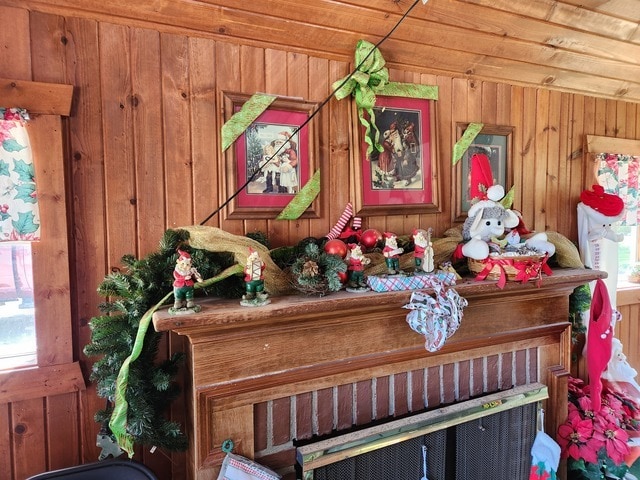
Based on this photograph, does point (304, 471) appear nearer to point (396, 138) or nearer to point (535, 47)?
point (396, 138)

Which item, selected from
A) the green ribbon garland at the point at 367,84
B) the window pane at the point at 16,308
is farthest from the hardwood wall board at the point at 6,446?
the green ribbon garland at the point at 367,84

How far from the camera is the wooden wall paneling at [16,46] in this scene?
1056 millimetres

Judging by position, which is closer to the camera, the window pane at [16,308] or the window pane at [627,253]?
the window pane at [16,308]

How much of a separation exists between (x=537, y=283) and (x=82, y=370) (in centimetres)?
154

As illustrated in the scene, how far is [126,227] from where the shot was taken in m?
1.20

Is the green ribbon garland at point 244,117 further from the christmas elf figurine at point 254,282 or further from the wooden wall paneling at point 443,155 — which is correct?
the wooden wall paneling at point 443,155

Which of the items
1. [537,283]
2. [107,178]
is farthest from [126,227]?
[537,283]

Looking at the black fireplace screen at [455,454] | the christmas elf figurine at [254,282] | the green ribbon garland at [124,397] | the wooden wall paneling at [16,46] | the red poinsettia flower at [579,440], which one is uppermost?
the wooden wall paneling at [16,46]

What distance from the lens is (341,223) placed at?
1.41 metres

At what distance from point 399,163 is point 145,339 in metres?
1.11

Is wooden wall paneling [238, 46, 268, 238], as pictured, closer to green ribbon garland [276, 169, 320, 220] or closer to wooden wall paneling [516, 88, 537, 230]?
green ribbon garland [276, 169, 320, 220]

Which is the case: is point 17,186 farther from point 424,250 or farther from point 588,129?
point 588,129

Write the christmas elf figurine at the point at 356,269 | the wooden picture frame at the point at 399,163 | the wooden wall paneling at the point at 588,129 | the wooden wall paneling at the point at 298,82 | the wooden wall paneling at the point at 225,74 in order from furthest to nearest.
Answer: the wooden wall paneling at the point at 588,129, the wooden picture frame at the point at 399,163, the wooden wall paneling at the point at 298,82, the wooden wall paneling at the point at 225,74, the christmas elf figurine at the point at 356,269

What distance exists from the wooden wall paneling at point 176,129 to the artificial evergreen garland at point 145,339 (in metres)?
0.16
